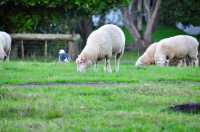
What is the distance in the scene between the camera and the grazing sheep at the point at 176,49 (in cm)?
2991

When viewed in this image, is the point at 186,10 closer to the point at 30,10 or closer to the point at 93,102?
the point at 30,10

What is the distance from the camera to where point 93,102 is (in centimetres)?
1334

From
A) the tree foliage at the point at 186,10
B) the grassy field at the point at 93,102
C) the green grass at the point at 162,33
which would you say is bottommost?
the grassy field at the point at 93,102

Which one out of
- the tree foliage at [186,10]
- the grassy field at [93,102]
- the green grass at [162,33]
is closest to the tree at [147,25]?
the tree foliage at [186,10]

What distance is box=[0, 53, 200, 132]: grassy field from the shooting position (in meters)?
11.0

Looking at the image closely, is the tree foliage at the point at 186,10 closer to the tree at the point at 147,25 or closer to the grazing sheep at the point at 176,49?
the tree at the point at 147,25

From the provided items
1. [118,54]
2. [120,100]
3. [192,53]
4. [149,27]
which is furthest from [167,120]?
[149,27]

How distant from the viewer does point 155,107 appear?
12828 millimetres

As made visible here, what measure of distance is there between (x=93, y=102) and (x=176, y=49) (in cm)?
1692

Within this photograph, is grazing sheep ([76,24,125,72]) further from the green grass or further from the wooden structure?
the green grass

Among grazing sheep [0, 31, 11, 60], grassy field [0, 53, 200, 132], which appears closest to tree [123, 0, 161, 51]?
grazing sheep [0, 31, 11, 60]

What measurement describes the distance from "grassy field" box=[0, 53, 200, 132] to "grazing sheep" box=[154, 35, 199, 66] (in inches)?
407

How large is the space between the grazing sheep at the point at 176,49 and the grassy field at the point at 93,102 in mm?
10330

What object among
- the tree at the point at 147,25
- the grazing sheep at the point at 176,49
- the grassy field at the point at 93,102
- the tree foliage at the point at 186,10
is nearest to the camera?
the grassy field at the point at 93,102
